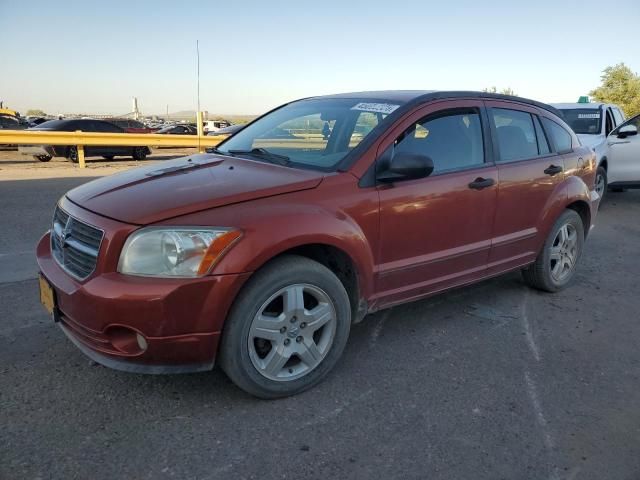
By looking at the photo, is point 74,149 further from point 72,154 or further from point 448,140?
point 448,140

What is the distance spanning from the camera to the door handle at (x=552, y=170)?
4360 millimetres

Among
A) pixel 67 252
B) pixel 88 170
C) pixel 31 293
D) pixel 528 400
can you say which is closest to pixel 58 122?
pixel 88 170

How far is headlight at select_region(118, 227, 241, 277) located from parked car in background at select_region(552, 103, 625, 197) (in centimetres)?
851

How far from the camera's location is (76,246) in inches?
108

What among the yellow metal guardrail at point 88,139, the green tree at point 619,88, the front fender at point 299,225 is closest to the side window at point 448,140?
the front fender at point 299,225

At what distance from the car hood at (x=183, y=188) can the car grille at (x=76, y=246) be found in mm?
110

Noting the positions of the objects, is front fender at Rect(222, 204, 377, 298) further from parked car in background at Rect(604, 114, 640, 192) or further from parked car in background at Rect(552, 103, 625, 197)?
parked car in background at Rect(604, 114, 640, 192)

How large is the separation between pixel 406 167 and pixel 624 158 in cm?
783

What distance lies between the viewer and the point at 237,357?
8.80 feet

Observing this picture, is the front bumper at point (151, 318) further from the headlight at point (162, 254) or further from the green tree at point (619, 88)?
the green tree at point (619, 88)

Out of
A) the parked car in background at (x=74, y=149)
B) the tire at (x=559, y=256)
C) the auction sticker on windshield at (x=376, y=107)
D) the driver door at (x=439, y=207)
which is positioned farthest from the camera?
the parked car in background at (x=74, y=149)

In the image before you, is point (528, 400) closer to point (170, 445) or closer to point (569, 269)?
point (170, 445)

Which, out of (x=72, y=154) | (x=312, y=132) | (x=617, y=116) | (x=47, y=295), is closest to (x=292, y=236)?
(x=312, y=132)

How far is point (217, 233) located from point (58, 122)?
1549cm
